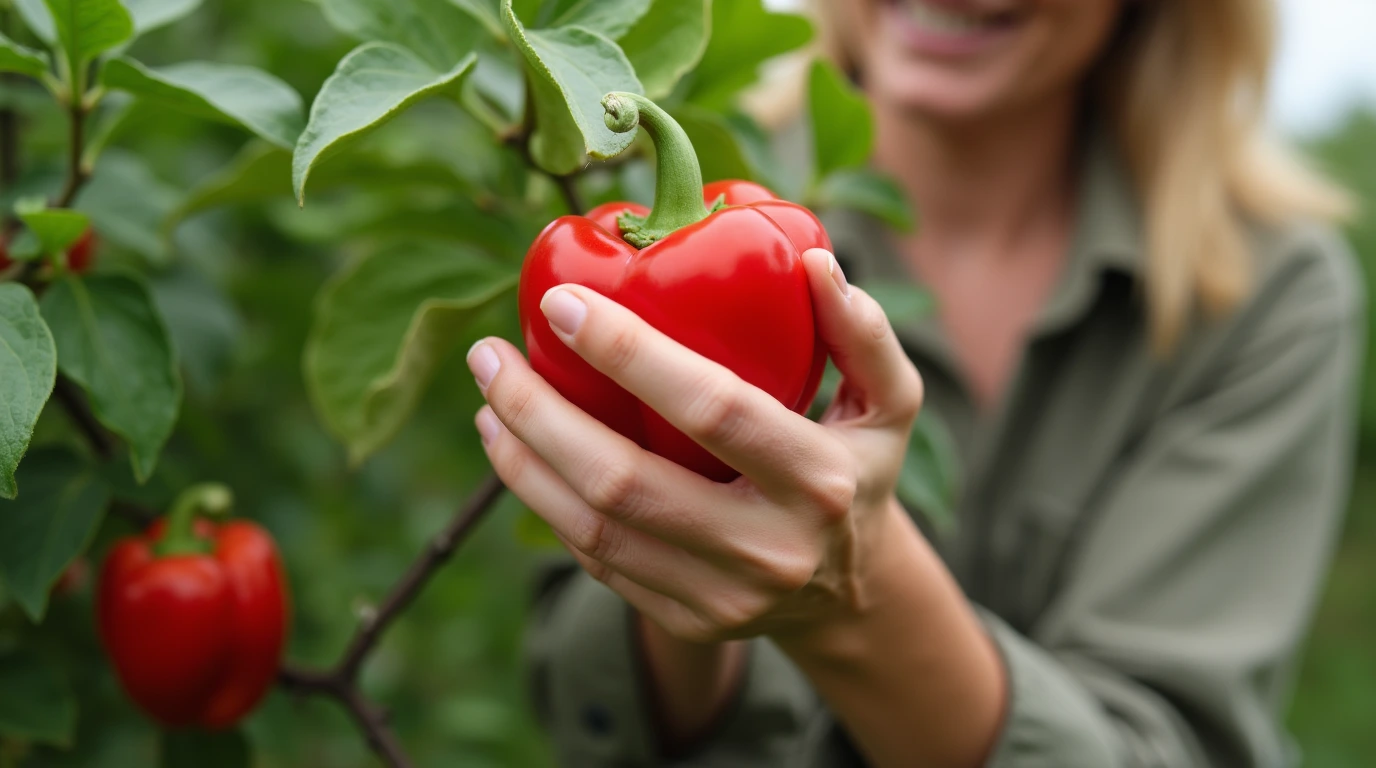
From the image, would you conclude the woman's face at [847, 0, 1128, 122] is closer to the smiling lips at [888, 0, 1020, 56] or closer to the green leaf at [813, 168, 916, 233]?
the smiling lips at [888, 0, 1020, 56]

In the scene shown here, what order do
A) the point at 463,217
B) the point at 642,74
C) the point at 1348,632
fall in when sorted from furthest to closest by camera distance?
the point at 1348,632
the point at 463,217
the point at 642,74

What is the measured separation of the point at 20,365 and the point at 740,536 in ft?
1.30

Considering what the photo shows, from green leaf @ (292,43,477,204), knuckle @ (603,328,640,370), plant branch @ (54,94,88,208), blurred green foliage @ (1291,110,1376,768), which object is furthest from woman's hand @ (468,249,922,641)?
blurred green foliage @ (1291,110,1376,768)

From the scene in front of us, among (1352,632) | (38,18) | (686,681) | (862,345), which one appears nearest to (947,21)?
(686,681)

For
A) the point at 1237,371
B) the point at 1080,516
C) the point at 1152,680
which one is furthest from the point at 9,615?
the point at 1237,371

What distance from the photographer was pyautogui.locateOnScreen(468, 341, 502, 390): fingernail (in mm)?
642

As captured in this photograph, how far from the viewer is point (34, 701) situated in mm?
875

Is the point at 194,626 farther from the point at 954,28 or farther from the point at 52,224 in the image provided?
the point at 954,28

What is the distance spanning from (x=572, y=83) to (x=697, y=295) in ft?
0.41

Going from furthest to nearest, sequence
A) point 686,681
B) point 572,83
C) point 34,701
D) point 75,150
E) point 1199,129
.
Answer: point 1199,129, point 686,681, point 34,701, point 75,150, point 572,83

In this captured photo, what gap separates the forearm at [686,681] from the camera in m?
1.20

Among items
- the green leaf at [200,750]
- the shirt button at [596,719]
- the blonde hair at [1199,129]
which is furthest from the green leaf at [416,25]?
the blonde hair at [1199,129]

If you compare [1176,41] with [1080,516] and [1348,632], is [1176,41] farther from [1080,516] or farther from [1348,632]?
[1348,632]

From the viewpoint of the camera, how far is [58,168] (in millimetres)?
908
